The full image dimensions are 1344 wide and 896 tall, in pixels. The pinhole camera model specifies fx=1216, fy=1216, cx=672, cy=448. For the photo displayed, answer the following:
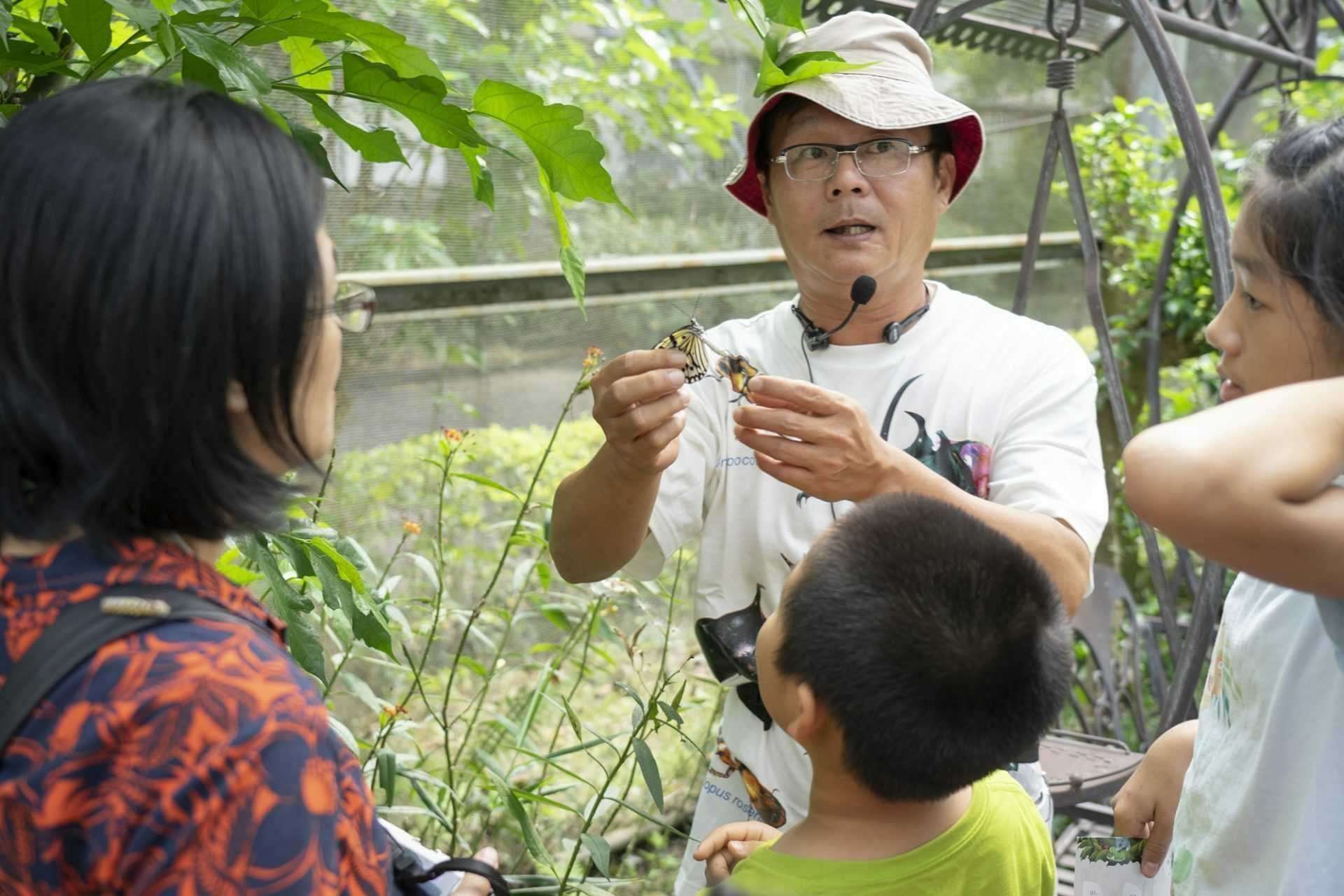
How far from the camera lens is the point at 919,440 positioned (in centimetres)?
164

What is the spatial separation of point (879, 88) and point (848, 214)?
189 millimetres

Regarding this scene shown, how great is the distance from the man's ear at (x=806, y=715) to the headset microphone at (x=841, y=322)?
0.68 m

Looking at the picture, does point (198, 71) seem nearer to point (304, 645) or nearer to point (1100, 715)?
point (304, 645)

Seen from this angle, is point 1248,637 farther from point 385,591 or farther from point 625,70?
point 625,70

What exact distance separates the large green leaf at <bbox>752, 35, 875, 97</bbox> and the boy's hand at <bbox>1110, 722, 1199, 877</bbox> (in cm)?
92

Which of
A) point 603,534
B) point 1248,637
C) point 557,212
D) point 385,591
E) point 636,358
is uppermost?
point 557,212

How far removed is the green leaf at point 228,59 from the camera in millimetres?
1076

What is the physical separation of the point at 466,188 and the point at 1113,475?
10.2 feet

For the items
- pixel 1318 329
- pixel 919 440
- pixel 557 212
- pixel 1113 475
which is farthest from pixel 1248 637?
pixel 1113 475

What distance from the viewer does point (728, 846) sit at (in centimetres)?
132

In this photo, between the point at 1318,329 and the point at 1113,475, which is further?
the point at 1113,475

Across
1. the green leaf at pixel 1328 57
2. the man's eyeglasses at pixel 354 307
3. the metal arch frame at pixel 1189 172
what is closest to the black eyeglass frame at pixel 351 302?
the man's eyeglasses at pixel 354 307

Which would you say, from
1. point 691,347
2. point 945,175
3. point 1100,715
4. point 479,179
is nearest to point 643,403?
point 691,347

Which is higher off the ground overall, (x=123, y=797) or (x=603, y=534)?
(x=123, y=797)
